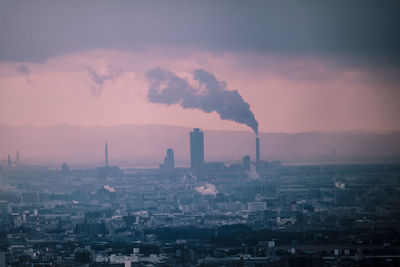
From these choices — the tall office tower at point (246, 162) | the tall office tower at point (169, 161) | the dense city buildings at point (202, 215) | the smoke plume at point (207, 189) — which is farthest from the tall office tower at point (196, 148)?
the tall office tower at point (246, 162)

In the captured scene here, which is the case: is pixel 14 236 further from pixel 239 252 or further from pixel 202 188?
pixel 202 188

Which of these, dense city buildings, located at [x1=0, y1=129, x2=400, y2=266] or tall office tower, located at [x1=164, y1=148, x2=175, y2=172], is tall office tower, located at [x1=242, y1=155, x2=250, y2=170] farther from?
tall office tower, located at [x1=164, y1=148, x2=175, y2=172]

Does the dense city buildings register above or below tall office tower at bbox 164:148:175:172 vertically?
below

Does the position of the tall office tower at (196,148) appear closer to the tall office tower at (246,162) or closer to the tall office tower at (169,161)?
the tall office tower at (169,161)

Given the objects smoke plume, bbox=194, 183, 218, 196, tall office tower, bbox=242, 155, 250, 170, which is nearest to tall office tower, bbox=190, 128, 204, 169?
Answer: smoke plume, bbox=194, 183, 218, 196

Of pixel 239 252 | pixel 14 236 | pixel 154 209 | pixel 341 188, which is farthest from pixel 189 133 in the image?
pixel 239 252

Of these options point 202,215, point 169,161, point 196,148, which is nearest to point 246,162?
point 196,148
